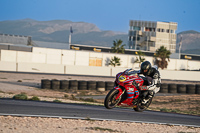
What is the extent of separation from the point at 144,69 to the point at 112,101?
1689mm

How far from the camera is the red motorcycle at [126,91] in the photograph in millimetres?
11648

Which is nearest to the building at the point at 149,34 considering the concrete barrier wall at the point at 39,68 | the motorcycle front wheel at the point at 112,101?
the concrete barrier wall at the point at 39,68

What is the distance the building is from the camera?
484 ft

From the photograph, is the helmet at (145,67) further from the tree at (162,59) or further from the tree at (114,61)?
the tree at (162,59)

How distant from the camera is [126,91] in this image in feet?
38.7

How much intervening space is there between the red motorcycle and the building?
445ft

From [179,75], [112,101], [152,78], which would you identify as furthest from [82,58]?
[112,101]

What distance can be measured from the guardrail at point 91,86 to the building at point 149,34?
111 m

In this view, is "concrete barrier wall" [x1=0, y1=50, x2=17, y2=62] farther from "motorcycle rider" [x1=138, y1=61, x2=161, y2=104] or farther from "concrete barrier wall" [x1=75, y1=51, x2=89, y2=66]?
"motorcycle rider" [x1=138, y1=61, x2=161, y2=104]

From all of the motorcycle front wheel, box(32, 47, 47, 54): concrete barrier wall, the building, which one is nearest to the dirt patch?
the motorcycle front wheel

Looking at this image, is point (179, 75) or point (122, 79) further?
point (179, 75)

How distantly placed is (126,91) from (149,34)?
140498 mm

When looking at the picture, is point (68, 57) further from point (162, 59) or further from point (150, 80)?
point (150, 80)

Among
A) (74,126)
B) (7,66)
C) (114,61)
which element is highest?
(114,61)
